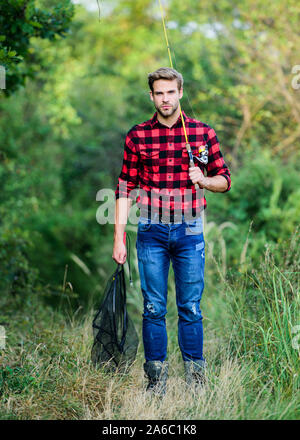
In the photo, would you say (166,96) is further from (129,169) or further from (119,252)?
(119,252)

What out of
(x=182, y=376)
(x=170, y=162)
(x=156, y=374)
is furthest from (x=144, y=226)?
(x=182, y=376)

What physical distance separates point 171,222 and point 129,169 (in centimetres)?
48

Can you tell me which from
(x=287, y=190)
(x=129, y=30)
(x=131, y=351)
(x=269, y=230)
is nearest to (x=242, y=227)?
(x=269, y=230)

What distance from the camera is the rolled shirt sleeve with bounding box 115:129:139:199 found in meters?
3.27

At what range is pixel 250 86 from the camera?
8.92m

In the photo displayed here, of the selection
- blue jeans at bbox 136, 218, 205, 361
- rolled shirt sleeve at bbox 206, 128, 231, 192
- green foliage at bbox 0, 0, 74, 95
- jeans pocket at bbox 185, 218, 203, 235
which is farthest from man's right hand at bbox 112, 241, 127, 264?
green foliage at bbox 0, 0, 74, 95

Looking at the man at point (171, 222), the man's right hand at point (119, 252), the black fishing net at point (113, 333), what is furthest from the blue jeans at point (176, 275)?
the black fishing net at point (113, 333)

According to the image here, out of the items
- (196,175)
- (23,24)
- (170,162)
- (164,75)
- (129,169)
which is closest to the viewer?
(196,175)

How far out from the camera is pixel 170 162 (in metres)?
3.21

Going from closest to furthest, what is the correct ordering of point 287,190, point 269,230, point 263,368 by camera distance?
point 263,368, point 269,230, point 287,190

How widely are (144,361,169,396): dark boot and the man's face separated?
166cm

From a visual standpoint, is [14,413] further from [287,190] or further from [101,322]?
[287,190]

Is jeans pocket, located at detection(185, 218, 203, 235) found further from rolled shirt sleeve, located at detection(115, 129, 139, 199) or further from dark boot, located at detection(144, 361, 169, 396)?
dark boot, located at detection(144, 361, 169, 396)

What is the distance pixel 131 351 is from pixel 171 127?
1.61 meters
